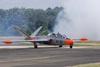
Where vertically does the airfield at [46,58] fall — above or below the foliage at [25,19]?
below

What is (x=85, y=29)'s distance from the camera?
9469 centimetres

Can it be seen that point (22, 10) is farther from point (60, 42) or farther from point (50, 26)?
point (60, 42)

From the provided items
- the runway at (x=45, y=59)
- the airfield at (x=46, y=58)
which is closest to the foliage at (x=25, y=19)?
the airfield at (x=46, y=58)

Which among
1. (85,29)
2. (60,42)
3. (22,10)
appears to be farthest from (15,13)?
(60,42)

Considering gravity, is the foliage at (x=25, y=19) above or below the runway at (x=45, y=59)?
above

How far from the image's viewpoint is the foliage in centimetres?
11477

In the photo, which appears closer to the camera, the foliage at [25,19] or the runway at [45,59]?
the runway at [45,59]

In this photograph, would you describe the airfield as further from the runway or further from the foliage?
the foliage

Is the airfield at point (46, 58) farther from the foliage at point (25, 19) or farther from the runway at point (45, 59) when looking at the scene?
the foliage at point (25, 19)

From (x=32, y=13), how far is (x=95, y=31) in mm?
39196

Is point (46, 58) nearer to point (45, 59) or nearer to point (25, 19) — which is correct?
point (45, 59)

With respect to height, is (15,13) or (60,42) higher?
(15,13)

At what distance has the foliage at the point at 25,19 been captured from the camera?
11477 centimetres

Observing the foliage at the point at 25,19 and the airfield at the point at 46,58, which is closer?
the airfield at the point at 46,58
